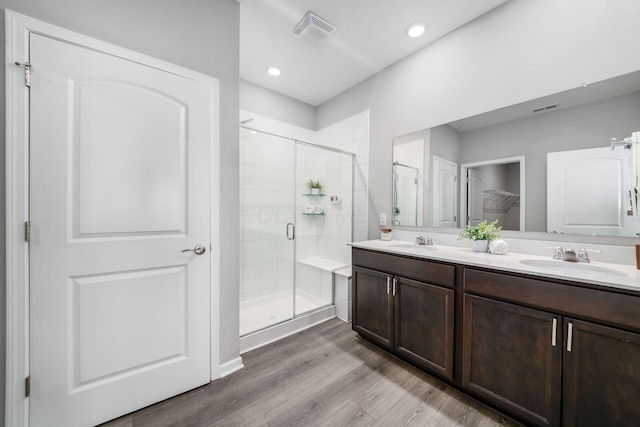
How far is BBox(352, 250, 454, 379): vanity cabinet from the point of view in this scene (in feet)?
5.17

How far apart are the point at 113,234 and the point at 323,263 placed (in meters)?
2.18

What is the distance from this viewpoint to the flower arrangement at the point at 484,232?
1.74 meters

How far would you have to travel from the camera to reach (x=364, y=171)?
111 inches

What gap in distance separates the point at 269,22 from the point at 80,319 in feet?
7.99

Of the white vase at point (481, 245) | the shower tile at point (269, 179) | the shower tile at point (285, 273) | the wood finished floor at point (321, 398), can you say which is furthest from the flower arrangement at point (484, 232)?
the shower tile at point (269, 179)

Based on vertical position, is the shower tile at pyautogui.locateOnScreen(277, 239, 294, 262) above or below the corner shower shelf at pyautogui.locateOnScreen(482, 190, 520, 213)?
below

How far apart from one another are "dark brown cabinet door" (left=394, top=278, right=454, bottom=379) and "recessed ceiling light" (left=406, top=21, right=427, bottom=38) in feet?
6.86

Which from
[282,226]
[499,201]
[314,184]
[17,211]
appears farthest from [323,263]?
[17,211]

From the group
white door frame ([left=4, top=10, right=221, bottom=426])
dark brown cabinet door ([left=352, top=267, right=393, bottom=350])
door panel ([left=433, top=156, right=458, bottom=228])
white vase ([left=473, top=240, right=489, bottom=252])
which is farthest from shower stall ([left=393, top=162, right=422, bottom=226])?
white door frame ([left=4, top=10, right=221, bottom=426])

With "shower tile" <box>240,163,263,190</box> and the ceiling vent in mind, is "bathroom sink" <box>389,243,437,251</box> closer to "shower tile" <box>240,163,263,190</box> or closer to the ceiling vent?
"shower tile" <box>240,163,263,190</box>

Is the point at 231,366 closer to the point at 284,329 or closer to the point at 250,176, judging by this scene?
the point at 284,329

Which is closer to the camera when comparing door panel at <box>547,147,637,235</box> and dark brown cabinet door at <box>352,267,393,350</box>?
door panel at <box>547,147,637,235</box>

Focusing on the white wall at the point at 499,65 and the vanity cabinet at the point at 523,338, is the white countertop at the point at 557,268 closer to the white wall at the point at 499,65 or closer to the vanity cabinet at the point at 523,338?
the vanity cabinet at the point at 523,338

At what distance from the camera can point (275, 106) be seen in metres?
3.06
